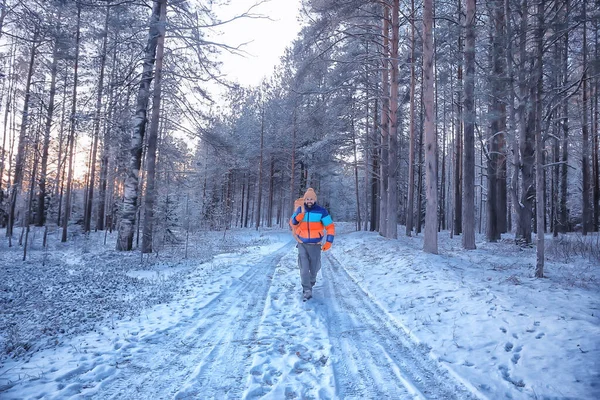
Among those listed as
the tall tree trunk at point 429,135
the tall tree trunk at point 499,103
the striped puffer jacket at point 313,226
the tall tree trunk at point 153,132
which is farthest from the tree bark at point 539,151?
the tall tree trunk at point 153,132

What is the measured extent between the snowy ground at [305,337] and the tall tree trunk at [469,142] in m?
4.20

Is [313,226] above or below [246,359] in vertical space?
above

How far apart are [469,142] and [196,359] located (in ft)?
40.8

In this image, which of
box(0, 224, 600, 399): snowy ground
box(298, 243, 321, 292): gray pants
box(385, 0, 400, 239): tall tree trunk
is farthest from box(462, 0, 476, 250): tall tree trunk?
box(298, 243, 321, 292): gray pants

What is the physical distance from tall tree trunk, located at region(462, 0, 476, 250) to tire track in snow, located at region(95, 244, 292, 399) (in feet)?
31.4

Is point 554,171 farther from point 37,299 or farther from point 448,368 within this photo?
point 37,299

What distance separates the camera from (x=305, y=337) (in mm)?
4055

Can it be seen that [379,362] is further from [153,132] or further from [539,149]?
[153,132]

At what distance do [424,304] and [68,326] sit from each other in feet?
18.5

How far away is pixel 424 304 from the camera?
211 inches

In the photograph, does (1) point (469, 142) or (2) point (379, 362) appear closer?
(2) point (379, 362)

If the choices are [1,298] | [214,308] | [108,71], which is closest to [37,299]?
[1,298]

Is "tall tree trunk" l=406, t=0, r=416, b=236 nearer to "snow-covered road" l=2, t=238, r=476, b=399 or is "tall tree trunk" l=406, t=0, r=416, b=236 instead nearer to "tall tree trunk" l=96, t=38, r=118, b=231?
"snow-covered road" l=2, t=238, r=476, b=399

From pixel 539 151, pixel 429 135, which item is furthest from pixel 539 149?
pixel 429 135
